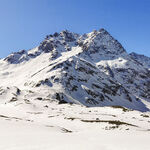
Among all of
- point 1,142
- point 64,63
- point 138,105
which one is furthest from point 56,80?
point 1,142

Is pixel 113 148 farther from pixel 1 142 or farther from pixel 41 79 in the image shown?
pixel 41 79

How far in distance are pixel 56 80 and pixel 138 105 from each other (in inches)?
3423

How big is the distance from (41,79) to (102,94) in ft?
190

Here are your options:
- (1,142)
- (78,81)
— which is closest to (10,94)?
(78,81)

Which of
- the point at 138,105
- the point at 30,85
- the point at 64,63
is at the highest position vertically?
the point at 64,63

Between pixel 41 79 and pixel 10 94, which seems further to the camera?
pixel 41 79

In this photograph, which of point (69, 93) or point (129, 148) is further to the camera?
point (69, 93)

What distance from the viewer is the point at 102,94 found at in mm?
176000

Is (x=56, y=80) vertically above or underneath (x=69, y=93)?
above

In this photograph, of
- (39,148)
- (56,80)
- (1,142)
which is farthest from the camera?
(56,80)

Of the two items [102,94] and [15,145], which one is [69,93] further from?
[15,145]

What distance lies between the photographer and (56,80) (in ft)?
562

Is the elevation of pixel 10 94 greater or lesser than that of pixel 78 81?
lesser

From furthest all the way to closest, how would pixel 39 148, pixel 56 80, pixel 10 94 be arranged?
pixel 56 80 < pixel 10 94 < pixel 39 148
